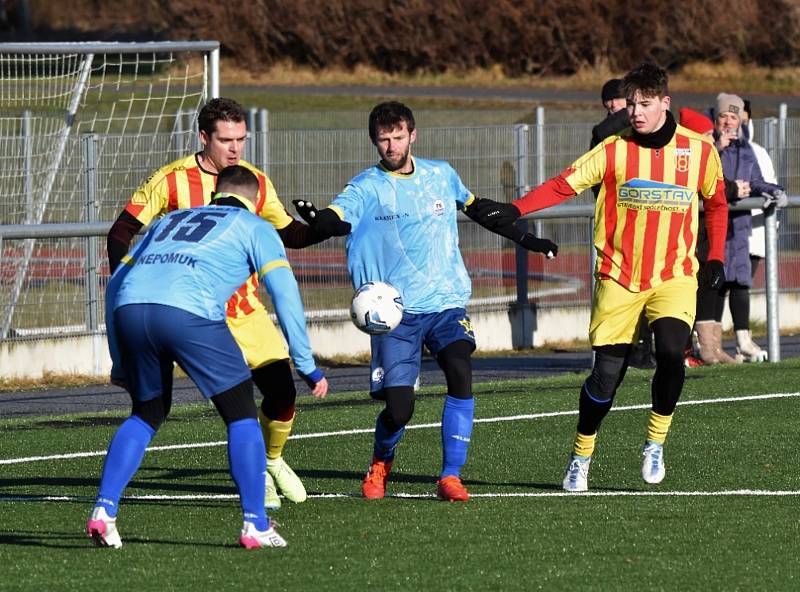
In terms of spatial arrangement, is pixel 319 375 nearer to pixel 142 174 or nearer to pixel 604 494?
pixel 604 494

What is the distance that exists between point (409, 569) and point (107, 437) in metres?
4.53

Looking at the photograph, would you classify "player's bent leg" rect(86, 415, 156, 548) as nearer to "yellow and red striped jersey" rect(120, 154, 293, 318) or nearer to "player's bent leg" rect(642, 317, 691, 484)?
"yellow and red striped jersey" rect(120, 154, 293, 318)

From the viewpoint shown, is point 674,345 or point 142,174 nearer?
point 674,345

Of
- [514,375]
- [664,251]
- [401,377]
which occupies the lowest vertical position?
[514,375]

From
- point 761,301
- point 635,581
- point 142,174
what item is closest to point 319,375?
point 635,581

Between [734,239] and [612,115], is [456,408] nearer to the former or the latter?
[612,115]

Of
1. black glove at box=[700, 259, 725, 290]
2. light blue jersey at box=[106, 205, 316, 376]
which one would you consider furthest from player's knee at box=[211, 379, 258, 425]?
black glove at box=[700, 259, 725, 290]

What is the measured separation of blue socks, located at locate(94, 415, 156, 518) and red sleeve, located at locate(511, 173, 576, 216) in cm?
243

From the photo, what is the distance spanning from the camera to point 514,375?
1437 centimetres

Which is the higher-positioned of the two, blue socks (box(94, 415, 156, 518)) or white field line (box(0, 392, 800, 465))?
blue socks (box(94, 415, 156, 518))

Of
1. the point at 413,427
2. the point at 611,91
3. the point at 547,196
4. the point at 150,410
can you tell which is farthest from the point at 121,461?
the point at 611,91

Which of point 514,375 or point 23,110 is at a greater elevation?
point 23,110

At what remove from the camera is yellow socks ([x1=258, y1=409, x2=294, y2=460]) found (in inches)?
330

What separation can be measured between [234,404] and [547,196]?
232cm
